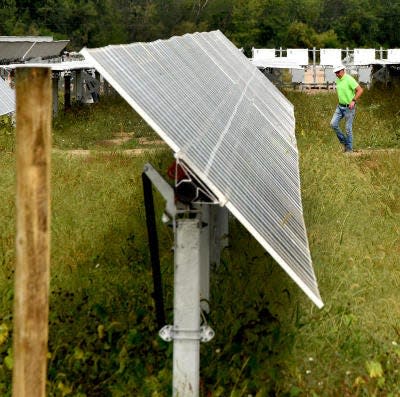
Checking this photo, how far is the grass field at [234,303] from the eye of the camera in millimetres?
5273

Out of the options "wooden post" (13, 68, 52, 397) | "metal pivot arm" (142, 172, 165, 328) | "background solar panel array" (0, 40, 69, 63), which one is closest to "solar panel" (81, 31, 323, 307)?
"metal pivot arm" (142, 172, 165, 328)

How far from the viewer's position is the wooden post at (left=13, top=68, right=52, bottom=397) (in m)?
3.80

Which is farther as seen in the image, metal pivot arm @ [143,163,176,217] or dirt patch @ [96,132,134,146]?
dirt patch @ [96,132,134,146]

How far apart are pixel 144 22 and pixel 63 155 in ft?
209

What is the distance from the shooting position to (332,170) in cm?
1179

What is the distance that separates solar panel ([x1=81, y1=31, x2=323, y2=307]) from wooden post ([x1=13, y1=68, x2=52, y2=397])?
722mm

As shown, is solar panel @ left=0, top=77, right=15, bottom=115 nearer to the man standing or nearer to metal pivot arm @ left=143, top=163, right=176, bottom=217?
the man standing

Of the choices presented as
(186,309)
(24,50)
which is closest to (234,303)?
(186,309)

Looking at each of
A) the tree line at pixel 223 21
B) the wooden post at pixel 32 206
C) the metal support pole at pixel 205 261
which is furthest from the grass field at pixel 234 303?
the tree line at pixel 223 21

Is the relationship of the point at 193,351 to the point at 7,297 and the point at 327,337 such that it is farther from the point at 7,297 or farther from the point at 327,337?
the point at 7,297

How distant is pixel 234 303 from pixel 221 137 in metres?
0.99

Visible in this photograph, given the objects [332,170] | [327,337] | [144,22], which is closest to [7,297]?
[327,337]

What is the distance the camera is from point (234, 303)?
6.10 meters

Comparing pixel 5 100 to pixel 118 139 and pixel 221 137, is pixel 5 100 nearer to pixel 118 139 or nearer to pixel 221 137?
pixel 118 139
